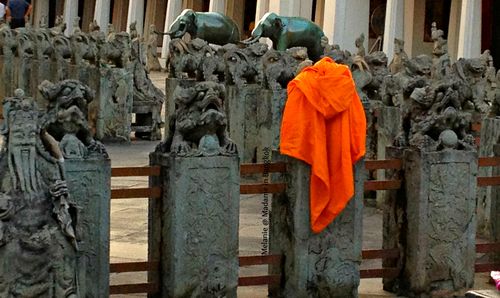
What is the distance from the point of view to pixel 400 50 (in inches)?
926

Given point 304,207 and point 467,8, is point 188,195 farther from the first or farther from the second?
point 467,8

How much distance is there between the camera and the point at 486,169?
43.7 ft

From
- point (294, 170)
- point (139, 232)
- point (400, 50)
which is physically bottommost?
point (139, 232)

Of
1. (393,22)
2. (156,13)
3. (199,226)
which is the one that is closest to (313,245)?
(199,226)

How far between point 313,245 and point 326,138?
0.78 meters

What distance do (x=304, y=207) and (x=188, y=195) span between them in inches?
38.8

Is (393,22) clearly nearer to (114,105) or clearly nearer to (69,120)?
(114,105)

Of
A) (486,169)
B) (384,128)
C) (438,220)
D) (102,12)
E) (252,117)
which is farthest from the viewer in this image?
(102,12)

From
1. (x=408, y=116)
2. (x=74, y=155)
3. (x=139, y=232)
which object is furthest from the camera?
(x=139, y=232)

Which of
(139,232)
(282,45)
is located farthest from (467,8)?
(139,232)

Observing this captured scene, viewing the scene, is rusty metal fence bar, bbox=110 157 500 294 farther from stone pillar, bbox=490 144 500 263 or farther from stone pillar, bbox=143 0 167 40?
stone pillar, bbox=143 0 167 40

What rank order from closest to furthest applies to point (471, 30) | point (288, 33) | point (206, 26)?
1. point (288, 33)
2. point (206, 26)
3. point (471, 30)

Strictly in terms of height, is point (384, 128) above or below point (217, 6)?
below

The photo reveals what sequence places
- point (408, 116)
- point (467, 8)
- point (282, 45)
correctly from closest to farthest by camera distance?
1. point (408, 116)
2. point (282, 45)
3. point (467, 8)
